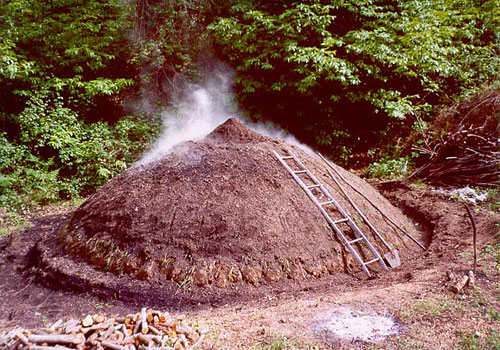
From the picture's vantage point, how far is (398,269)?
17.2ft

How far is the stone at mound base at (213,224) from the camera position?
488 cm

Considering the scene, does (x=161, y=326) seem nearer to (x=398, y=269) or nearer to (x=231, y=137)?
(x=398, y=269)

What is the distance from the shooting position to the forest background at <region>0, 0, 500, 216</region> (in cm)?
994

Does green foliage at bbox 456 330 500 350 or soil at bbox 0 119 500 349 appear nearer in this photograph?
green foliage at bbox 456 330 500 350

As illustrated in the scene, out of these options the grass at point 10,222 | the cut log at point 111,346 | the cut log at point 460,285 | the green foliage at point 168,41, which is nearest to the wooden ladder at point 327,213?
the cut log at point 460,285

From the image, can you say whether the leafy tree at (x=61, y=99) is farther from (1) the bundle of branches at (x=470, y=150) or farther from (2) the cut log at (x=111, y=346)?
(1) the bundle of branches at (x=470, y=150)

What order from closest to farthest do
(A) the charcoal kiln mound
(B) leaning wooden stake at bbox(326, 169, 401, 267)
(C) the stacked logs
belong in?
(A) the charcoal kiln mound → (B) leaning wooden stake at bbox(326, 169, 401, 267) → (C) the stacked logs

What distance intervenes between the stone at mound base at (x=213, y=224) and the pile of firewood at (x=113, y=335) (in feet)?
4.00

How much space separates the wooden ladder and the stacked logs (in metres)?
4.06

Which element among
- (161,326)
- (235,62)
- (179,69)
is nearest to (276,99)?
(235,62)

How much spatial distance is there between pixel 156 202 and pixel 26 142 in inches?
271

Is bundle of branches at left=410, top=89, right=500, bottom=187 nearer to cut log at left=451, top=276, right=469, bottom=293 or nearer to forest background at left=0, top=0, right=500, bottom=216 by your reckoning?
forest background at left=0, top=0, right=500, bottom=216

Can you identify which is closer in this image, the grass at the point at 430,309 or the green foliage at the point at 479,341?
the green foliage at the point at 479,341

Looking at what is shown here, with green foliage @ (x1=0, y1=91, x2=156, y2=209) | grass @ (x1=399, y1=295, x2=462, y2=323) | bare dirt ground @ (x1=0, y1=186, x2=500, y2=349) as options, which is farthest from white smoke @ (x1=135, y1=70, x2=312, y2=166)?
grass @ (x1=399, y1=295, x2=462, y2=323)
